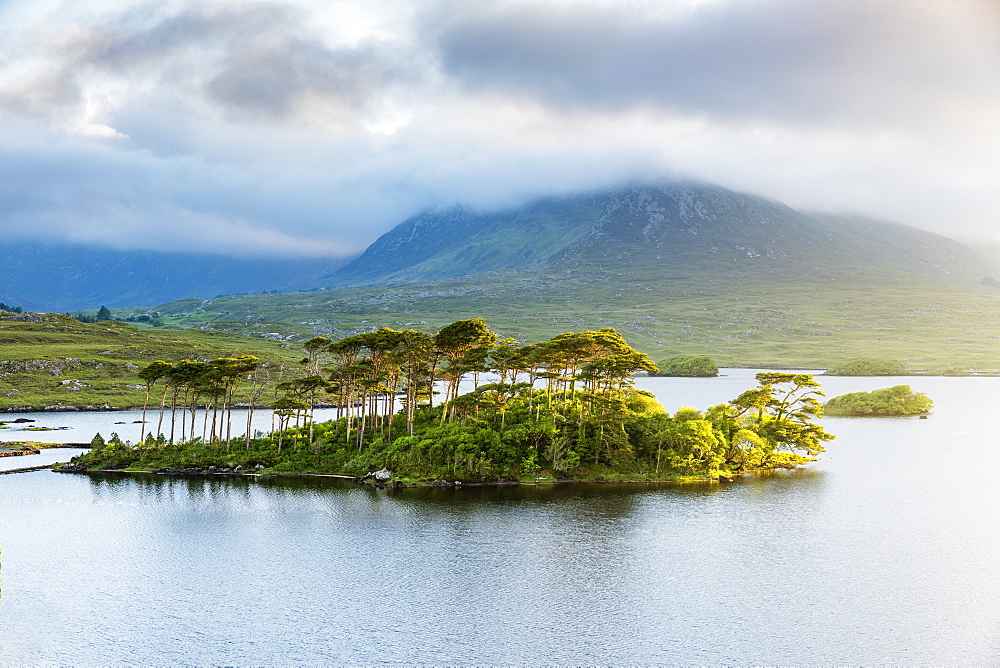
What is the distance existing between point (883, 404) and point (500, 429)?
103455mm

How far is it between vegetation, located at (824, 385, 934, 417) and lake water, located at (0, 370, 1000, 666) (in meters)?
74.1

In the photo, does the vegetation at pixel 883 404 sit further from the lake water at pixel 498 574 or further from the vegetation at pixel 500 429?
the lake water at pixel 498 574

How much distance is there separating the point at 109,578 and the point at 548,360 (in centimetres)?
4827

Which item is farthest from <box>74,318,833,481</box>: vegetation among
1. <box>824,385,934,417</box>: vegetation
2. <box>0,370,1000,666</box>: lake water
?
<box>824,385,934,417</box>: vegetation

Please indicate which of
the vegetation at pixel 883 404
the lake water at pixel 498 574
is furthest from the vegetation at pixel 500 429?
the vegetation at pixel 883 404

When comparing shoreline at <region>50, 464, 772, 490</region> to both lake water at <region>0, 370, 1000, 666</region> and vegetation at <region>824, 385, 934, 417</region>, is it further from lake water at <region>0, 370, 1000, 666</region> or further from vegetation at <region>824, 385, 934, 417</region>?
vegetation at <region>824, 385, 934, 417</region>

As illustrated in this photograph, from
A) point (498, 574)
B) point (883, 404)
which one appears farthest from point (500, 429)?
point (883, 404)

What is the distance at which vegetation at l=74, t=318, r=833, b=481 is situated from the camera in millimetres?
76438

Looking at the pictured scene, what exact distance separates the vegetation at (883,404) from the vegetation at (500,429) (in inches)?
Result: 2587

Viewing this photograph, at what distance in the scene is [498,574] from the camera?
4788cm

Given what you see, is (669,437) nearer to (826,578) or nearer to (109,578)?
(826,578)

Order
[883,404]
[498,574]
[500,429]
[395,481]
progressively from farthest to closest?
1. [883,404]
2. [500,429]
3. [395,481]
4. [498,574]

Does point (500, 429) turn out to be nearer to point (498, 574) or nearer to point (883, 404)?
point (498, 574)

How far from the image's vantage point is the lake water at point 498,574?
3778 centimetres
